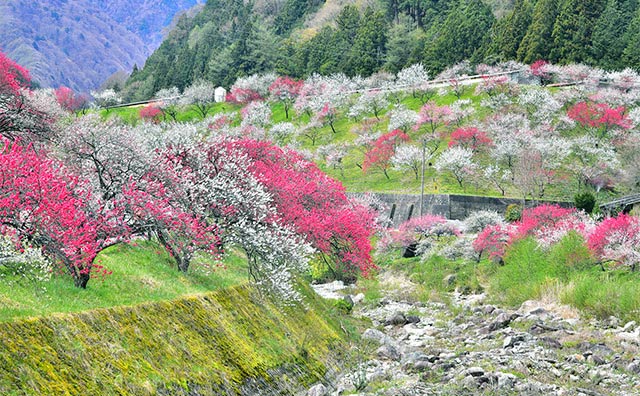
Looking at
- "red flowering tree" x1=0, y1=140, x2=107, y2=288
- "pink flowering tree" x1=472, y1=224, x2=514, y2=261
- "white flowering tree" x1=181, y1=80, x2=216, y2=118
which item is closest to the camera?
"red flowering tree" x1=0, y1=140, x2=107, y2=288

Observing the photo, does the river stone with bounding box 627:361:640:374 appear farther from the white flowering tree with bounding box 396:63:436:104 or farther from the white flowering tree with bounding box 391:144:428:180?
the white flowering tree with bounding box 396:63:436:104

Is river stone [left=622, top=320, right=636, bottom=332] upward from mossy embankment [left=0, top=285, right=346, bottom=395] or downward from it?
downward

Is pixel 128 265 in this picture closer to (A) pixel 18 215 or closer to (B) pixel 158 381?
(A) pixel 18 215

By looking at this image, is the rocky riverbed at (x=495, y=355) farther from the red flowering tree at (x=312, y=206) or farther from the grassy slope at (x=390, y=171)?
the grassy slope at (x=390, y=171)

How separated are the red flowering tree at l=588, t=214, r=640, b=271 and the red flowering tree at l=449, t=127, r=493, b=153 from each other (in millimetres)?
33661

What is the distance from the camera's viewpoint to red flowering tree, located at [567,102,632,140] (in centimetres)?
6078

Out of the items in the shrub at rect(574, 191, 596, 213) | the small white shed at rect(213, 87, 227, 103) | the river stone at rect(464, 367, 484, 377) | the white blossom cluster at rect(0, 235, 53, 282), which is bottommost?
the small white shed at rect(213, 87, 227, 103)

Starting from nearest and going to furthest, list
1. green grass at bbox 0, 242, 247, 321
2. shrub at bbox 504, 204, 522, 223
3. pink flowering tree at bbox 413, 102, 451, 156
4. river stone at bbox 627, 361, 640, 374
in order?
green grass at bbox 0, 242, 247, 321 → river stone at bbox 627, 361, 640, 374 → shrub at bbox 504, 204, 522, 223 → pink flowering tree at bbox 413, 102, 451, 156

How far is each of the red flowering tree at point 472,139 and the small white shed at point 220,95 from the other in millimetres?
47867

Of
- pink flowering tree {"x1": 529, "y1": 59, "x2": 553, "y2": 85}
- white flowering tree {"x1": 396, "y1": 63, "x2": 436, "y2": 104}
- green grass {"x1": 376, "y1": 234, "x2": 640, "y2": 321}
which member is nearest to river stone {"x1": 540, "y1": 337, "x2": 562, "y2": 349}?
green grass {"x1": 376, "y1": 234, "x2": 640, "y2": 321}

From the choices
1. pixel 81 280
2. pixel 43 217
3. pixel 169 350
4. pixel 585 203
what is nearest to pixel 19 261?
pixel 43 217

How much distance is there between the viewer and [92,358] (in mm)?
9500

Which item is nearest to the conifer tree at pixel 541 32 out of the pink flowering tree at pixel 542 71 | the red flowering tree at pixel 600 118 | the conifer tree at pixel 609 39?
the pink flowering tree at pixel 542 71

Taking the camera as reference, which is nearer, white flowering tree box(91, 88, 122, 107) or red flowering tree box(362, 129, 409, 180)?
red flowering tree box(362, 129, 409, 180)
